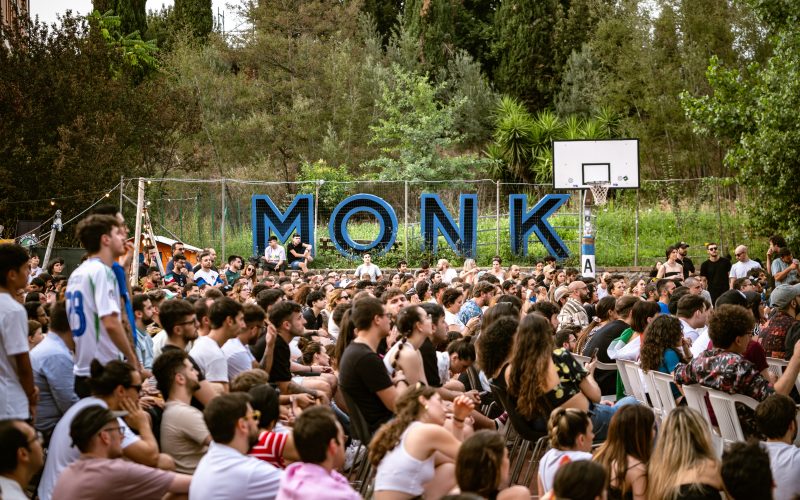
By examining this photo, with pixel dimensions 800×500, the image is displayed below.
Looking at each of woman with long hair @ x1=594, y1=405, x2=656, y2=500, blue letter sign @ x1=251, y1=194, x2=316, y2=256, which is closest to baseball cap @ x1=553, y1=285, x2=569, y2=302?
woman with long hair @ x1=594, y1=405, x2=656, y2=500

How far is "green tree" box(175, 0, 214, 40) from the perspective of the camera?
41.7 meters

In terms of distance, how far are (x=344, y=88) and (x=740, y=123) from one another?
20875mm

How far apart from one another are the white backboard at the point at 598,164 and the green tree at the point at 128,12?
21.1 meters

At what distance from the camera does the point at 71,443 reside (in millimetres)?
5266

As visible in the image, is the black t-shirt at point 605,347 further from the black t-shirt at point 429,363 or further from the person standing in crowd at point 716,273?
the person standing in crowd at point 716,273

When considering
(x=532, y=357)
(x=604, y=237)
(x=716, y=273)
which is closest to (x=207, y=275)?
(x=716, y=273)

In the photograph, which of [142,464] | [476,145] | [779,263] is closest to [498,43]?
[476,145]

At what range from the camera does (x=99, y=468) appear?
490 cm

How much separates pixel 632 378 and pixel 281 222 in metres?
15.9

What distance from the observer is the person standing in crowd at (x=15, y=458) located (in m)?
4.52

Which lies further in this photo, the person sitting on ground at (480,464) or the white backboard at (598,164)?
the white backboard at (598,164)

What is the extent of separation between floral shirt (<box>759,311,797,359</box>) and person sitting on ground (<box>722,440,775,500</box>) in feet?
13.3

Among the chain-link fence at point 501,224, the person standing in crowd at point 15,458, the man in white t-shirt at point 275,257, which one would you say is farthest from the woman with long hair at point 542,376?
the chain-link fence at point 501,224

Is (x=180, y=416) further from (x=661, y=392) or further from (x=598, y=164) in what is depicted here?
(x=598, y=164)
